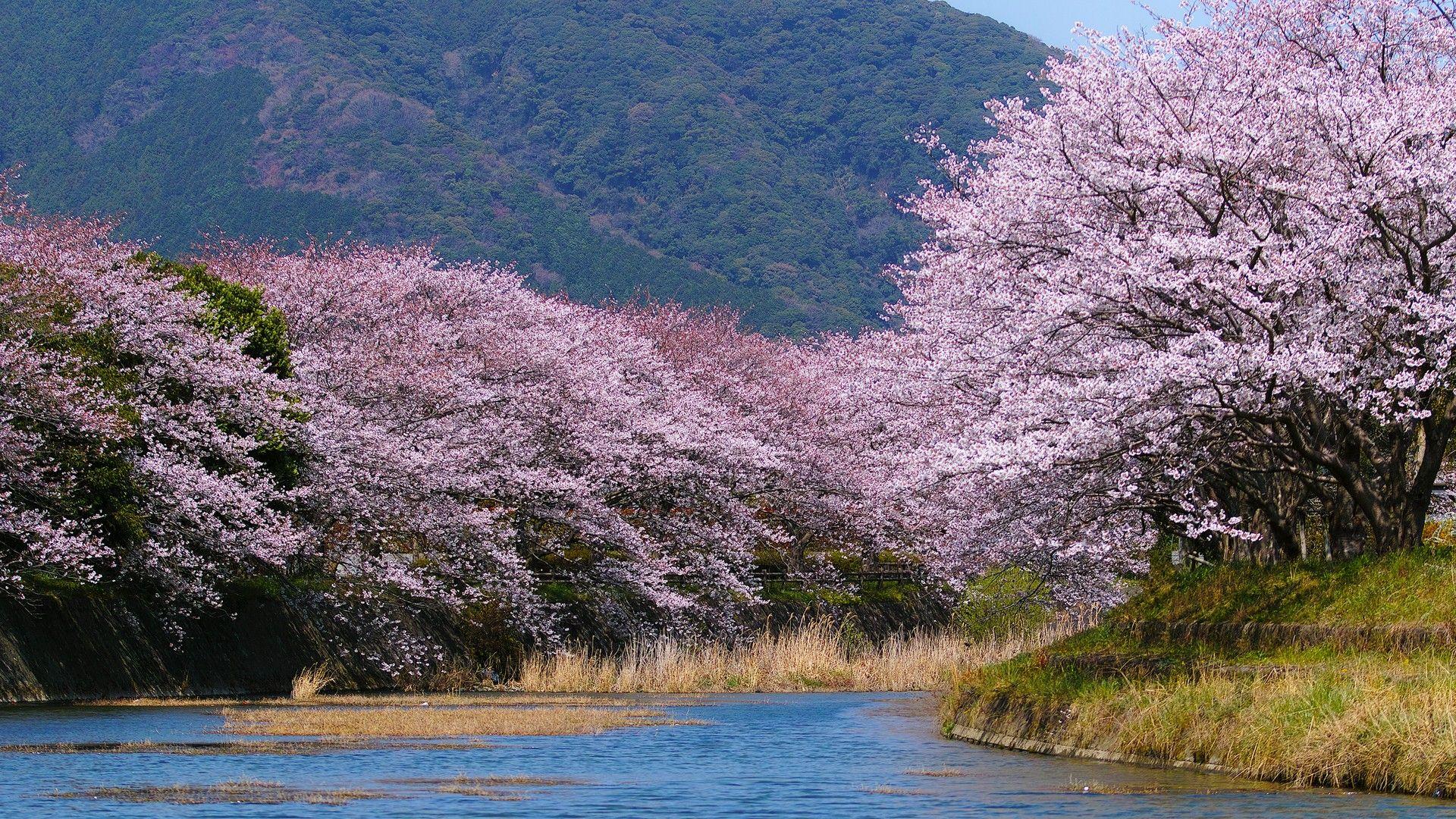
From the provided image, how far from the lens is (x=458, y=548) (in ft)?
141

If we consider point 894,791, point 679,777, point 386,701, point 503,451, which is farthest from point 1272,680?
point 503,451

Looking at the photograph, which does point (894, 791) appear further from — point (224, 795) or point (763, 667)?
point (763, 667)

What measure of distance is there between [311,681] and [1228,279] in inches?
933

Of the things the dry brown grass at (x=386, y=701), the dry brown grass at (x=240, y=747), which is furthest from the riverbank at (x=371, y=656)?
the dry brown grass at (x=240, y=747)

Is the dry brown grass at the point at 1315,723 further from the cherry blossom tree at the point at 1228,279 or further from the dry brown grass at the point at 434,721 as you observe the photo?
the dry brown grass at the point at 434,721

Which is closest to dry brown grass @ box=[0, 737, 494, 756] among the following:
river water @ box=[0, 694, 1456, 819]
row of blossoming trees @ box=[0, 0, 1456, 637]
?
river water @ box=[0, 694, 1456, 819]

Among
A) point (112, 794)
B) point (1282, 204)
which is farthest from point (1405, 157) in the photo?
point (112, 794)

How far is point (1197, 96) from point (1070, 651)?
29.0ft

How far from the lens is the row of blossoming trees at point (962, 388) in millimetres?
22250

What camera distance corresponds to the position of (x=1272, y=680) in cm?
2066

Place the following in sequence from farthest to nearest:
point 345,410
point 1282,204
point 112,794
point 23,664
Result: point 345,410 < point 23,664 < point 1282,204 < point 112,794

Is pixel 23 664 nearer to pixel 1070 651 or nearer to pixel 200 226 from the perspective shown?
pixel 1070 651

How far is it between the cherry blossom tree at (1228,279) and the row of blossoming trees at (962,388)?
3.4 inches

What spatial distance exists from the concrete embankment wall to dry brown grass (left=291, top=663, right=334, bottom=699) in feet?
0.86
